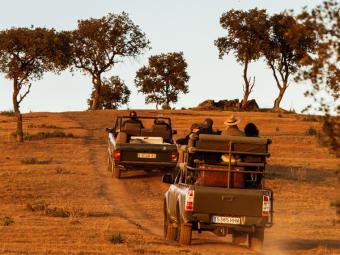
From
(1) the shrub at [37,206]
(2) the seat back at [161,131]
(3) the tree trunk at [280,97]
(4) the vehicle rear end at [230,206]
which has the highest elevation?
(3) the tree trunk at [280,97]

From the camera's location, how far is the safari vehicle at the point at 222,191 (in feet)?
54.3

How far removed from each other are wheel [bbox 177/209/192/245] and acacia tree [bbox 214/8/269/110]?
61.9 meters

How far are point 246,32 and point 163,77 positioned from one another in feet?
54.9

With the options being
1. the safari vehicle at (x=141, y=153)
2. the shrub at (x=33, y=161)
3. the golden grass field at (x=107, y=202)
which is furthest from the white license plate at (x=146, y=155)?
the shrub at (x=33, y=161)

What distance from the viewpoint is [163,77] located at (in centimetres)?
9406

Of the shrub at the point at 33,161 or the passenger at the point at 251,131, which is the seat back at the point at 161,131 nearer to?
the shrub at the point at 33,161

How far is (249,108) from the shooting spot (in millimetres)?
80125

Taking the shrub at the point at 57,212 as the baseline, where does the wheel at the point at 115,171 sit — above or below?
above

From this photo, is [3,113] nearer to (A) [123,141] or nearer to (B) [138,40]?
(B) [138,40]

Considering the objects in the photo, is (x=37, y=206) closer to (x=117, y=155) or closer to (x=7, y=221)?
(x=7, y=221)

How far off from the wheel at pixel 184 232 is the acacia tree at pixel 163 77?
76241 mm

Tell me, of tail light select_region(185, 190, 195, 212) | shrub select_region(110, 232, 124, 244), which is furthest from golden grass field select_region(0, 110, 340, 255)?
tail light select_region(185, 190, 195, 212)

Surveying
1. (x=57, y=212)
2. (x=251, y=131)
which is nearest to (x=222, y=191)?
(x=251, y=131)

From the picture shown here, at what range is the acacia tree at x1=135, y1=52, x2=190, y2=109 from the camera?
9388cm
